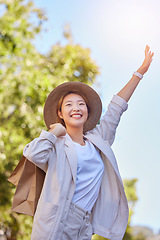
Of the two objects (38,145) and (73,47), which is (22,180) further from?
(73,47)

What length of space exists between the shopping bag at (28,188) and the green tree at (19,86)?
342 cm

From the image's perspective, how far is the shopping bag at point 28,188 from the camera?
2.31 m

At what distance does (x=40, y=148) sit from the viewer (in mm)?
2115

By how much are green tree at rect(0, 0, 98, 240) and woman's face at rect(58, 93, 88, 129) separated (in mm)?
A: 3218

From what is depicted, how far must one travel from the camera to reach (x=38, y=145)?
2.12 meters

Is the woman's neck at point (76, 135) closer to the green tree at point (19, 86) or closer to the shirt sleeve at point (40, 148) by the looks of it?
the shirt sleeve at point (40, 148)

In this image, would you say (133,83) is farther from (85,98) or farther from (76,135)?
(76,135)

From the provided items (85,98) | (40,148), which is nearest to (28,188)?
(40,148)

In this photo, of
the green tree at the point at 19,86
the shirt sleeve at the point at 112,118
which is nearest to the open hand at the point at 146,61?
the shirt sleeve at the point at 112,118

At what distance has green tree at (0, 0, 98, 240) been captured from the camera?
5.88m

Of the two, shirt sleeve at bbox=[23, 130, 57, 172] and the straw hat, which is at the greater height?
the straw hat

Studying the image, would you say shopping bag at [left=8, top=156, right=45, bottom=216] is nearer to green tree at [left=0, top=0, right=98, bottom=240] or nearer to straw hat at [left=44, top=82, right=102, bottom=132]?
straw hat at [left=44, top=82, right=102, bottom=132]

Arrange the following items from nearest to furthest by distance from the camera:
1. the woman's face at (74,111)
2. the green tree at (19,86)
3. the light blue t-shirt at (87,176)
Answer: the light blue t-shirt at (87,176) → the woman's face at (74,111) → the green tree at (19,86)

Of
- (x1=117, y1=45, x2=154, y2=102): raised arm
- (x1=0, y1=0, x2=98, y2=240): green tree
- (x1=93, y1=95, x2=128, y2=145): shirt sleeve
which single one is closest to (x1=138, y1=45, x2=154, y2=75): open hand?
(x1=117, y1=45, x2=154, y2=102): raised arm
